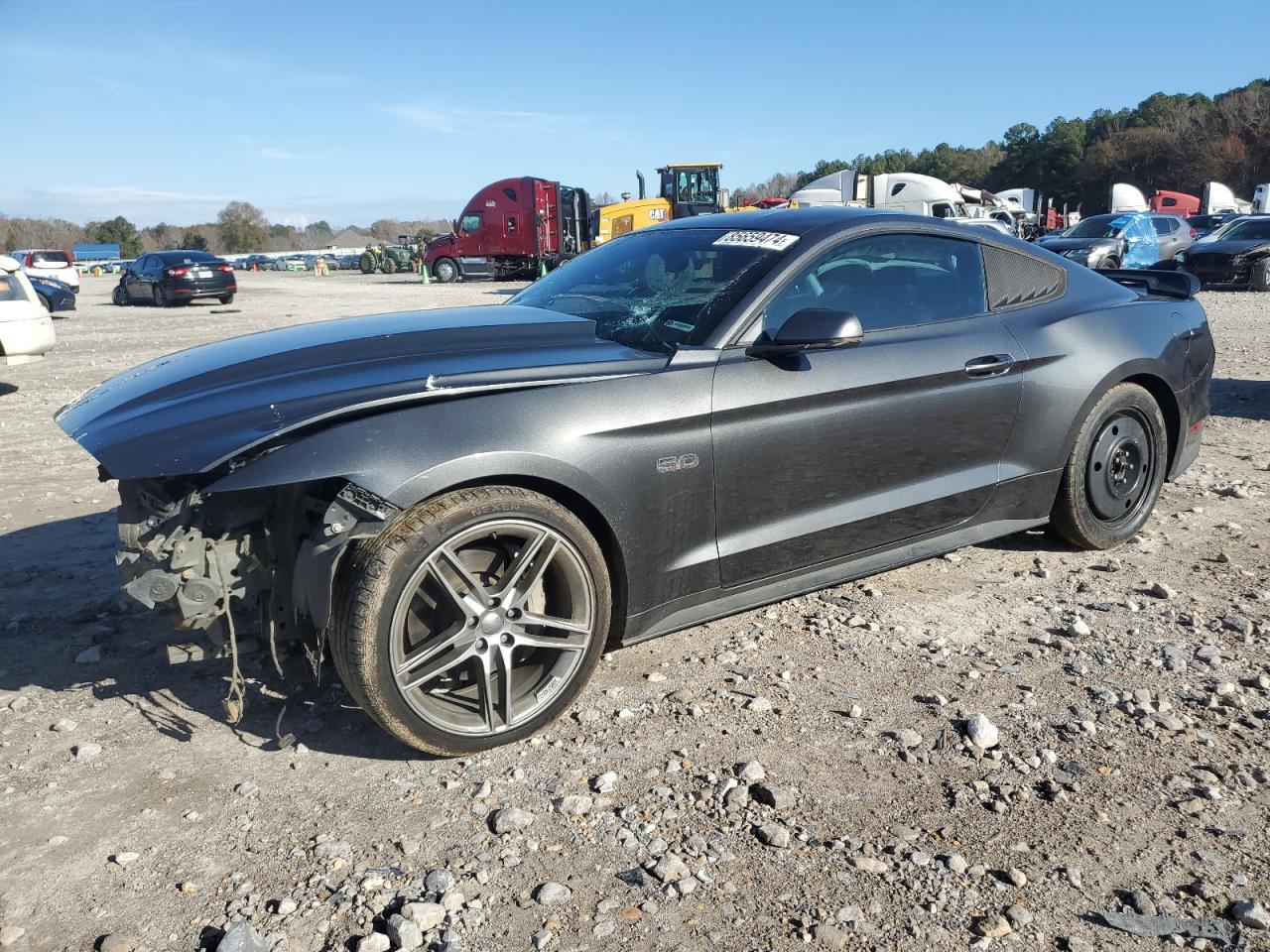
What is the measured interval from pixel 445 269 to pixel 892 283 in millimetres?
33923

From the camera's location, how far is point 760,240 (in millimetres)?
3766

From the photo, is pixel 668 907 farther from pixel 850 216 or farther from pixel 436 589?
pixel 850 216

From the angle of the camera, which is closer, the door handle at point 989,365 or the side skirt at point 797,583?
the side skirt at point 797,583

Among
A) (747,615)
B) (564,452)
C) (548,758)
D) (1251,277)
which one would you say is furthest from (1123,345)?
(1251,277)

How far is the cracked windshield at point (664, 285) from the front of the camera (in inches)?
139

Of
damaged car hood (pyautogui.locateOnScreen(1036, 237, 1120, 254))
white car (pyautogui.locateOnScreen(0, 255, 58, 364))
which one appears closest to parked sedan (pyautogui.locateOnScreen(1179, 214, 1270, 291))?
damaged car hood (pyautogui.locateOnScreen(1036, 237, 1120, 254))

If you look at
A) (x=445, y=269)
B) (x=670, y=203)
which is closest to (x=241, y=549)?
(x=670, y=203)

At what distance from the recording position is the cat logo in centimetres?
320

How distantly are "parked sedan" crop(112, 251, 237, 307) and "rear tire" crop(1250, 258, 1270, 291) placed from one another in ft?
76.2

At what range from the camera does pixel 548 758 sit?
3037mm

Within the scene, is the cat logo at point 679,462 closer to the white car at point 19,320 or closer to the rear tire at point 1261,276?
the white car at point 19,320

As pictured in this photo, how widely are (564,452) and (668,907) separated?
1303 millimetres

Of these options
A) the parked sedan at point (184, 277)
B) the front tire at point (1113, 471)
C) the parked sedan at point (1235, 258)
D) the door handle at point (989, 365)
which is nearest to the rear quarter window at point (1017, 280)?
the door handle at point (989, 365)

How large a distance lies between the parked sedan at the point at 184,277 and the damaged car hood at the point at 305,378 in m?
24.0
